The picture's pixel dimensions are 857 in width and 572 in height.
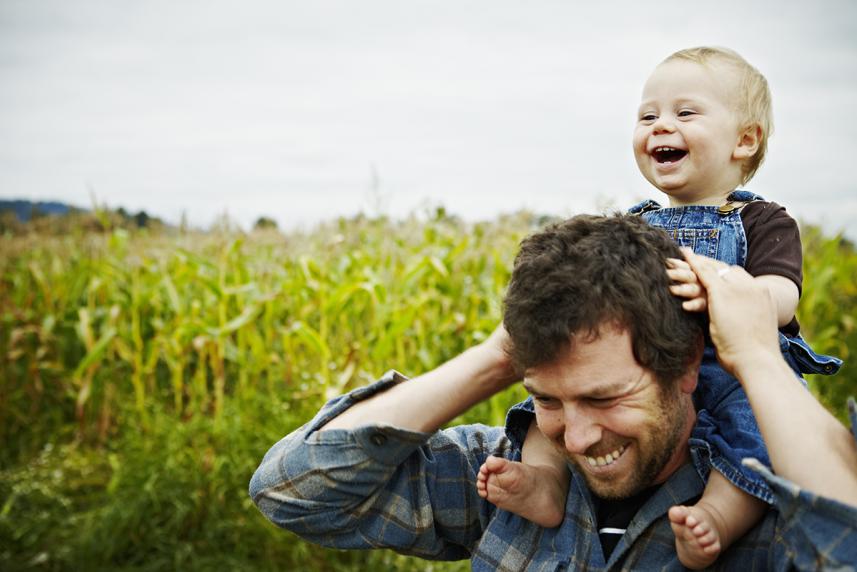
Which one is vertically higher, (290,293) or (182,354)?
(290,293)

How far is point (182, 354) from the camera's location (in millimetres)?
5031

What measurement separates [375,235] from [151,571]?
3.13 metres

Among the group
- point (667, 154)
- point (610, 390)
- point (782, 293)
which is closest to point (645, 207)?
point (667, 154)

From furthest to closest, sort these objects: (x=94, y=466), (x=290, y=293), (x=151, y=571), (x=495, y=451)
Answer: (x=290, y=293), (x=94, y=466), (x=151, y=571), (x=495, y=451)

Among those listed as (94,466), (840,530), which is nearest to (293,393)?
(94,466)

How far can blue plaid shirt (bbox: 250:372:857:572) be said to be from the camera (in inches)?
62.9

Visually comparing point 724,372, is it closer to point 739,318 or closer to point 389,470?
point 739,318

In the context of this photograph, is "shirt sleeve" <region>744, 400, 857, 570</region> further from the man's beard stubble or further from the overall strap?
the overall strap

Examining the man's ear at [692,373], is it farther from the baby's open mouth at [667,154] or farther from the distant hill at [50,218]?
the distant hill at [50,218]

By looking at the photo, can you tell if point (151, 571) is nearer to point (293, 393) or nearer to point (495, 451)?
point (293, 393)

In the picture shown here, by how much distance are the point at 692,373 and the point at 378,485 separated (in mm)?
774

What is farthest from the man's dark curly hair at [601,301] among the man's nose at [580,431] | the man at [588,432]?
the man's nose at [580,431]

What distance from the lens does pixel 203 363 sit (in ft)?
16.1

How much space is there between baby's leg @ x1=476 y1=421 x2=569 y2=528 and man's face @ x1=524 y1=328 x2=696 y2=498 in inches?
5.9
